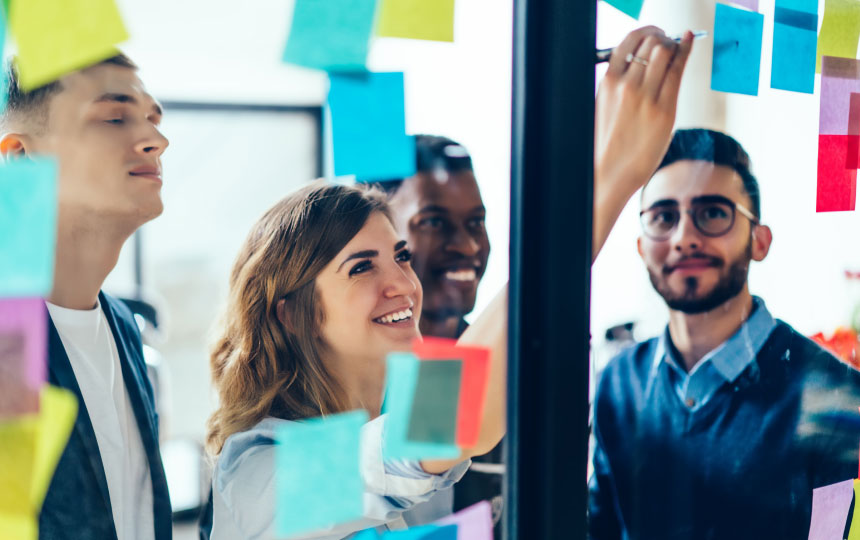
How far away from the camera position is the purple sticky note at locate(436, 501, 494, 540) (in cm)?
94

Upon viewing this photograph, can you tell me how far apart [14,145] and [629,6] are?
2.52 feet

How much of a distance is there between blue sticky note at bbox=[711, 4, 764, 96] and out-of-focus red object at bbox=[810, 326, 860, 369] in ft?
1.48

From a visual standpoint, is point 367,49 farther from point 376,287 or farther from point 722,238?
point 722,238

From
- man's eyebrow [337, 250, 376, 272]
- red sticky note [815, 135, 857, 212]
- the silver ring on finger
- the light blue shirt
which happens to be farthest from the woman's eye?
red sticky note [815, 135, 857, 212]

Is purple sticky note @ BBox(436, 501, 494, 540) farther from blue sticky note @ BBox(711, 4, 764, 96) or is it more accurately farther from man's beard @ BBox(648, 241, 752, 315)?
blue sticky note @ BBox(711, 4, 764, 96)

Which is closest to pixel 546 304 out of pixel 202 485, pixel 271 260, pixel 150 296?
pixel 271 260

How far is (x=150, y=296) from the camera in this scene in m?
1.45

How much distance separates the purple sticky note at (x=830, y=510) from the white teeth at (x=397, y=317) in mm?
804

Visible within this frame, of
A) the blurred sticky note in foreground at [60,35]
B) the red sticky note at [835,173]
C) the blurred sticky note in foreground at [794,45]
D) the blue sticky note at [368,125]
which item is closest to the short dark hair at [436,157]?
the blue sticky note at [368,125]

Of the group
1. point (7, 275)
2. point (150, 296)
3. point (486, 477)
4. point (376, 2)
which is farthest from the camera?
point (150, 296)

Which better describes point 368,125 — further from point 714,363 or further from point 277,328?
point 714,363

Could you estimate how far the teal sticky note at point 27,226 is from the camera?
688 mm

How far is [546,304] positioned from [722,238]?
0.42 meters

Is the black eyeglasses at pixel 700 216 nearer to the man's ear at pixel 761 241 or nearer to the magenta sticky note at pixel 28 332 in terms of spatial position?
the man's ear at pixel 761 241
